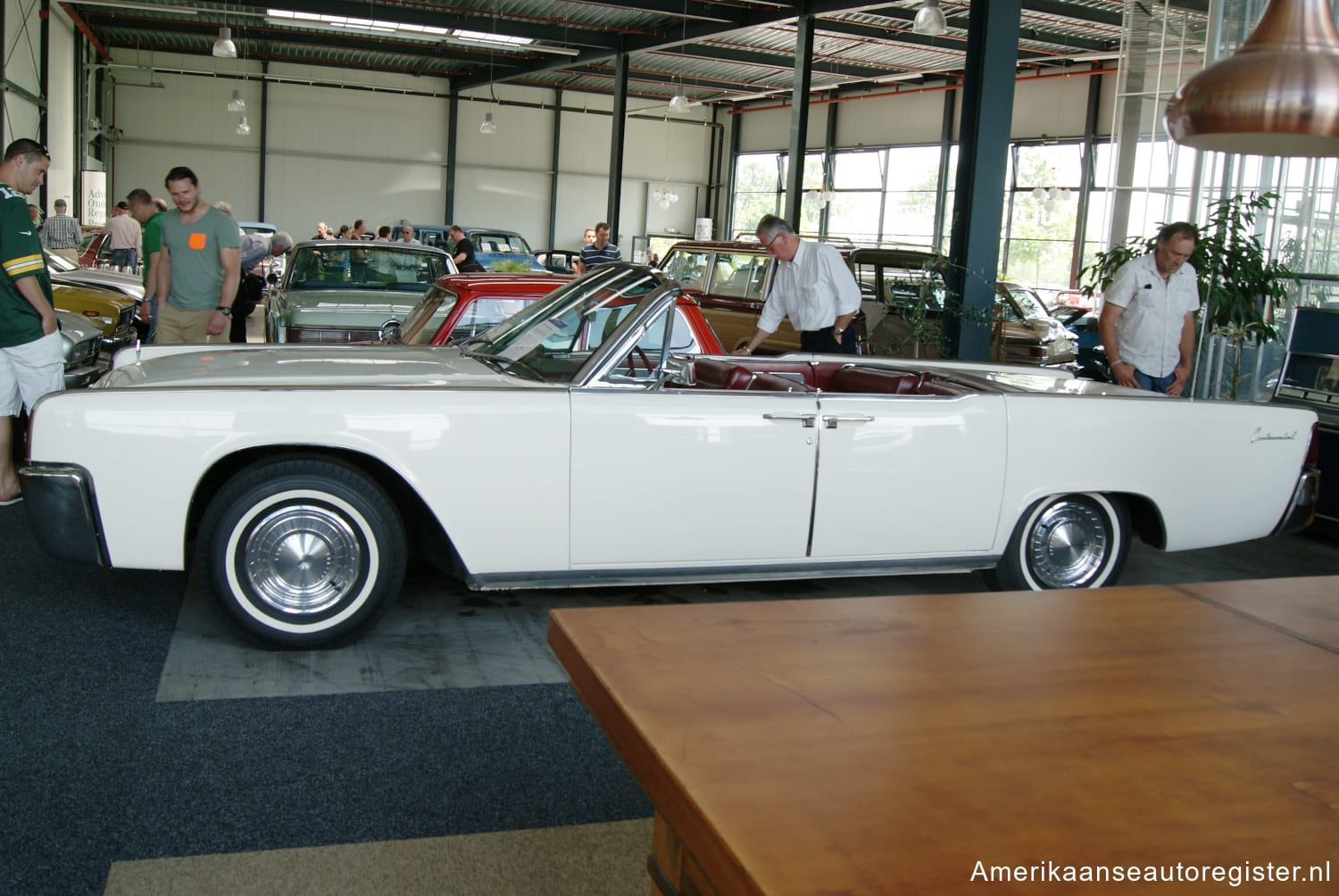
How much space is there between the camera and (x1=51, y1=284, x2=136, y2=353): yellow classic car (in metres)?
9.75

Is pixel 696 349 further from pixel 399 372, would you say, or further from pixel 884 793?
pixel 884 793

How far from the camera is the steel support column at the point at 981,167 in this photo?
29.1 ft

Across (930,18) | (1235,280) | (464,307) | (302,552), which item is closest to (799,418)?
(302,552)

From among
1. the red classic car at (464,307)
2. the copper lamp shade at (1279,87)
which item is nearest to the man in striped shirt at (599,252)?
the red classic car at (464,307)

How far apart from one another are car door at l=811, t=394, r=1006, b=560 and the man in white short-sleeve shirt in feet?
8.71

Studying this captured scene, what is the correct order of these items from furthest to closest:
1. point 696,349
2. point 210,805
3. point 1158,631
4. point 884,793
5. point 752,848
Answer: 1. point 696,349
2. point 210,805
3. point 1158,631
4. point 884,793
5. point 752,848

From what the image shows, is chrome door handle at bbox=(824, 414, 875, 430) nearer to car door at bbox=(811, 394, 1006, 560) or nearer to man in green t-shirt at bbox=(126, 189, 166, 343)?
car door at bbox=(811, 394, 1006, 560)

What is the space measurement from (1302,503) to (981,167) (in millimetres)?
4587

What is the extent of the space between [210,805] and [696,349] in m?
3.23

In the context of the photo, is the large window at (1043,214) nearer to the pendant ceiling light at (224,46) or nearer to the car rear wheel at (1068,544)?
the pendant ceiling light at (224,46)

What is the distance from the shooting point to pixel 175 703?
3.54 m

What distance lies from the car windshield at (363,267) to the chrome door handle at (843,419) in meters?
6.31

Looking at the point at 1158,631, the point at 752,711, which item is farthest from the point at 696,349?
the point at 752,711

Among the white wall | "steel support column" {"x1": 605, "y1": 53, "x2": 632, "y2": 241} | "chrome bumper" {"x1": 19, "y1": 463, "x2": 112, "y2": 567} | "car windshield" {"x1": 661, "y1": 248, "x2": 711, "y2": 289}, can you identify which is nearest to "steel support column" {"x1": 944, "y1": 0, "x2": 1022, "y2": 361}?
"car windshield" {"x1": 661, "y1": 248, "x2": 711, "y2": 289}
